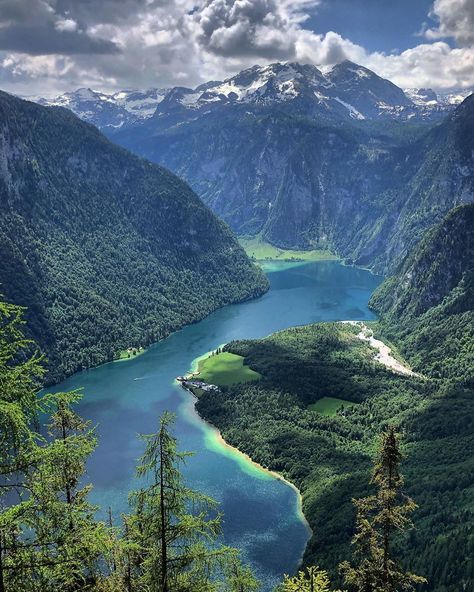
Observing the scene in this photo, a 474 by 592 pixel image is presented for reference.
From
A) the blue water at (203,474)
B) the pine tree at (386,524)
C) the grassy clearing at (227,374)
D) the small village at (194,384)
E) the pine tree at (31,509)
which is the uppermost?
the pine tree at (31,509)

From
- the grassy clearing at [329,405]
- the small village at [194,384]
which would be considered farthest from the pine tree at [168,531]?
the small village at [194,384]

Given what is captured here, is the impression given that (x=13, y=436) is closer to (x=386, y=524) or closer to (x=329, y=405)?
(x=386, y=524)

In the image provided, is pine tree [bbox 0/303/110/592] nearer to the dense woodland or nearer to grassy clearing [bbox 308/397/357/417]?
the dense woodland

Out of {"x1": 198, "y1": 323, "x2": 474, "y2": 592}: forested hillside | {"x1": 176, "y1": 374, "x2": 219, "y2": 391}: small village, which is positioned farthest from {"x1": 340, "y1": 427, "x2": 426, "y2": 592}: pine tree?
{"x1": 176, "y1": 374, "x2": 219, "y2": 391}: small village

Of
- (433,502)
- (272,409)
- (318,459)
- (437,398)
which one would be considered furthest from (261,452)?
(437,398)

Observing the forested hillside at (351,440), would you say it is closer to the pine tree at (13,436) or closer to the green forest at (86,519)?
the green forest at (86,519)

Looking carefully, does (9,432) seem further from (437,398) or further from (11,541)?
(437,398)

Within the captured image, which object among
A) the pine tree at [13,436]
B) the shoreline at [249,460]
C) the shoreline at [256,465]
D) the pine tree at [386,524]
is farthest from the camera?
the shoreline at [249,460]
